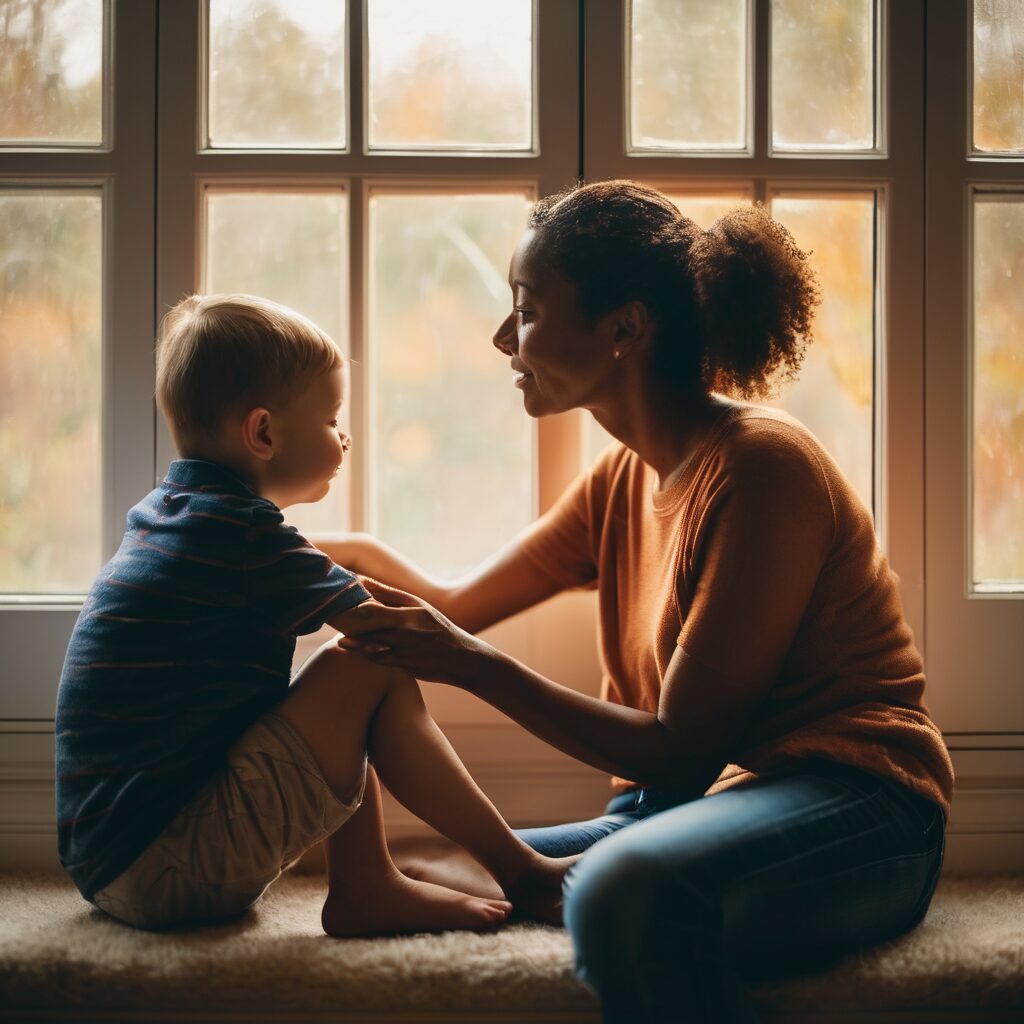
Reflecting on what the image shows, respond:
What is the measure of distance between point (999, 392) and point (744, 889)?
911 mm

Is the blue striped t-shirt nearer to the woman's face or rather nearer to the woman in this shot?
the woman

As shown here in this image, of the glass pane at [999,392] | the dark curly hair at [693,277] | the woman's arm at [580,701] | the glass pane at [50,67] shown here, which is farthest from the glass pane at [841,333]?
the glass pane at [50,67]

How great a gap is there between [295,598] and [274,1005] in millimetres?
438

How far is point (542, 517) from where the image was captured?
1.39m

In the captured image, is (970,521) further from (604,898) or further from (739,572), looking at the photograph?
(604,898)

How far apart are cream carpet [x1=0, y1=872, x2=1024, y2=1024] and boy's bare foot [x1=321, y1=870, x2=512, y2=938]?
2cm

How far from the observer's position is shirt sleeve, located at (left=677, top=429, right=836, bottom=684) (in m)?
1.01

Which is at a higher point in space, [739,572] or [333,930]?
[739,572]

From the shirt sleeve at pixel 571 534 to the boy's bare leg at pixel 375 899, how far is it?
0.41 meters

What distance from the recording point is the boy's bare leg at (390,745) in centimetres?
106

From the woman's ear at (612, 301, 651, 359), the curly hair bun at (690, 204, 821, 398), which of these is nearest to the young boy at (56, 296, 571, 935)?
the woman's ear at (612, 301, 651, 359)

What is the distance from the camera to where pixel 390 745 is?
108cm

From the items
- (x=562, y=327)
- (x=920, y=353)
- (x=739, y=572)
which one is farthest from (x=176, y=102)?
(x=920, y=353)

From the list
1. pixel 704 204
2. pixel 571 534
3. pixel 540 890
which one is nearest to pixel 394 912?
pixel 540 890
